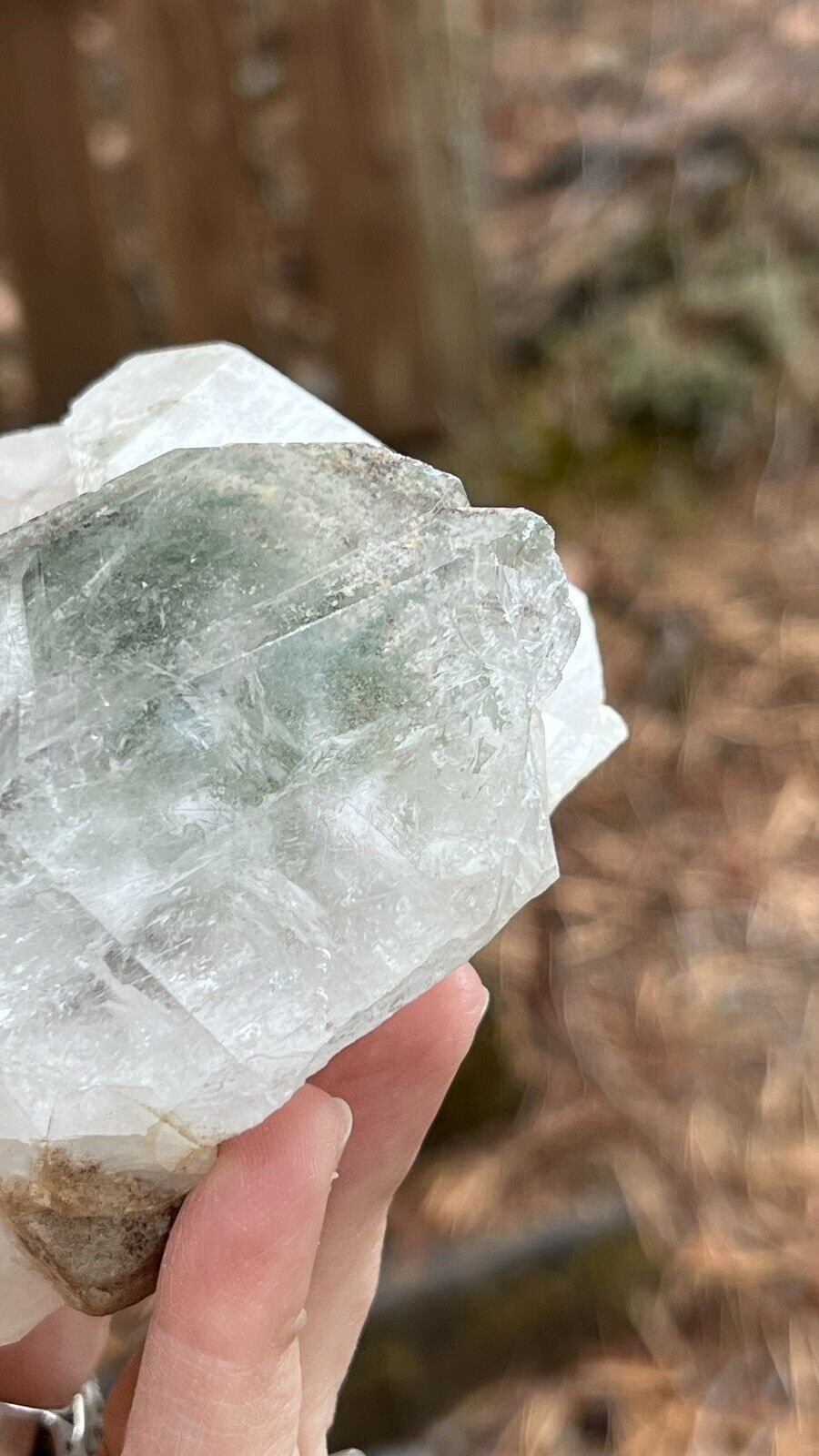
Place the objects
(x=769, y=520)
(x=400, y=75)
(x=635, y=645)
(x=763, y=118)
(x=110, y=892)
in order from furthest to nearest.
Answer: (x=763, y=118) < (x=769, y=520) < (x=635, y=645) < (x=400, y=75) < (x=110, y=892)

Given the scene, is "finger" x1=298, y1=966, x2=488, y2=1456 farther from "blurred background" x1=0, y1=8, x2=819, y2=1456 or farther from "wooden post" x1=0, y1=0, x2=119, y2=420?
"wooden post" x1=0, y1=0, x2=119, y2=420

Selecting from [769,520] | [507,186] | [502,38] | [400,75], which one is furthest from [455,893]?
[502,38]

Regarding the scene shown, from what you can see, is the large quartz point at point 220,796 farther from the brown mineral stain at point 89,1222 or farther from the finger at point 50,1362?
the finger at point 50,1362

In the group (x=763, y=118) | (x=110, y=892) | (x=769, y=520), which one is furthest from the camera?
(x=763, y=118)

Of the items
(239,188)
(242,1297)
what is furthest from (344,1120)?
(239,188)

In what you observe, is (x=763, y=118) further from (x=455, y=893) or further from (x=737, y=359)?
(x=455, y=893)

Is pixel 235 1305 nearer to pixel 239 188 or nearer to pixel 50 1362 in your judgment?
pixel 50 1362

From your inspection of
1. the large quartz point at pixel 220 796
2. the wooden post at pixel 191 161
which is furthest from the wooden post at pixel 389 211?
the large quartz point at pixel 220 796

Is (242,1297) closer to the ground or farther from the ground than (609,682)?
farther from the ground

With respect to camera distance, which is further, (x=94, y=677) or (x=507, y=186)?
(x=507, y=186)
